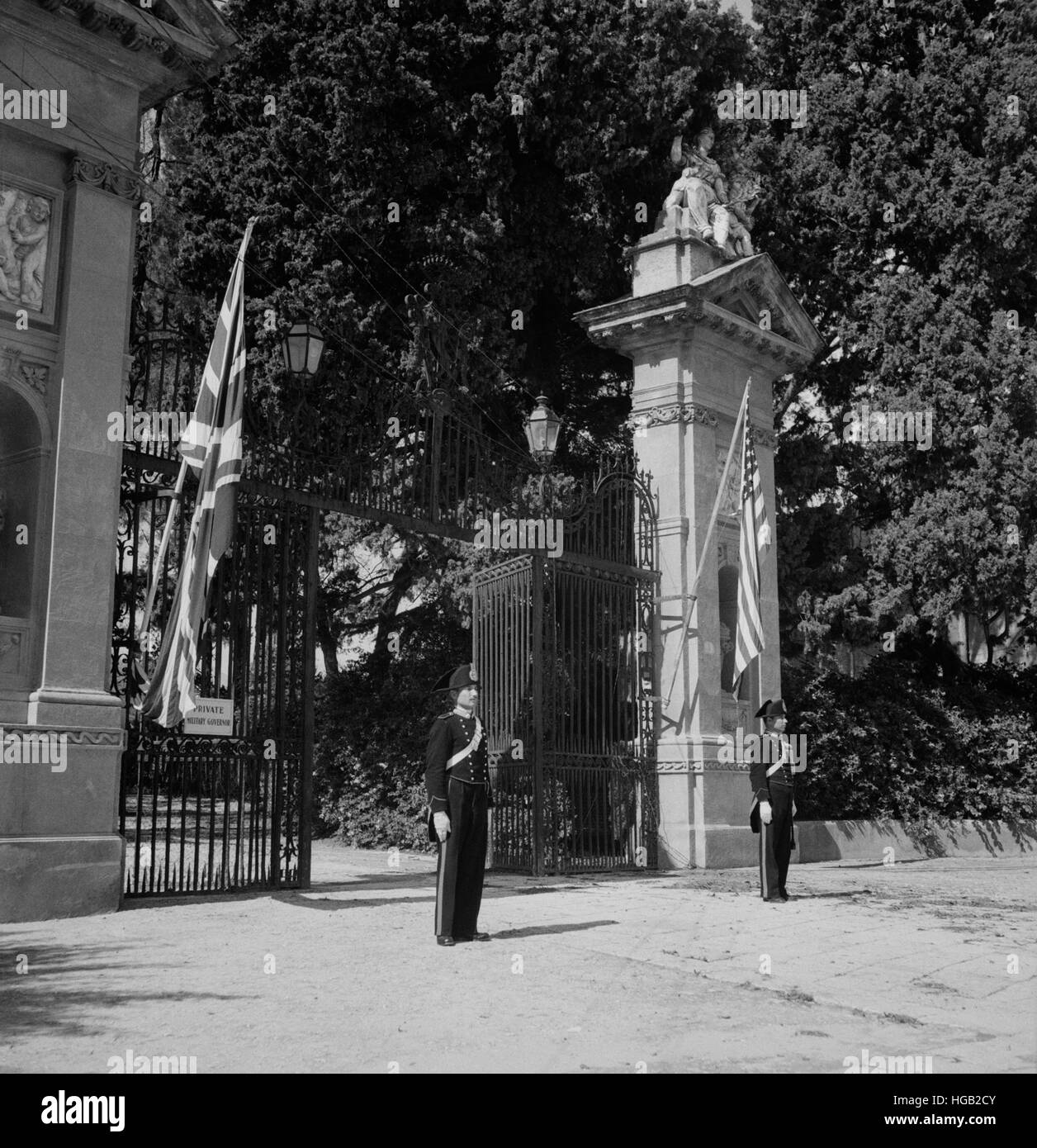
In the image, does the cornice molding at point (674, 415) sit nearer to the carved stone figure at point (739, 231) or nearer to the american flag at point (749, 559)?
the american flag at point (749, 559)

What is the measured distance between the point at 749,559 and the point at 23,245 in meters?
8.59

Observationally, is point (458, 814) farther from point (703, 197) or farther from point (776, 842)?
point (703, 197)

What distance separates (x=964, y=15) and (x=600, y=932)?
1905 cm

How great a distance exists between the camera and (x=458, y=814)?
8.73 m

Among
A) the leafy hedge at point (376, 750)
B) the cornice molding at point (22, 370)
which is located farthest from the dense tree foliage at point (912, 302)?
the cornice molding at point (22, 370)

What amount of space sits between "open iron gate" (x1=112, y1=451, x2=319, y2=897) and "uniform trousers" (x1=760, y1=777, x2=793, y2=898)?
420cm

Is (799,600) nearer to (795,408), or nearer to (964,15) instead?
(795,408)

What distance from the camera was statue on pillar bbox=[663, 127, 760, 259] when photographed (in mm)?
16828

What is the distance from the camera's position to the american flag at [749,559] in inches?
580

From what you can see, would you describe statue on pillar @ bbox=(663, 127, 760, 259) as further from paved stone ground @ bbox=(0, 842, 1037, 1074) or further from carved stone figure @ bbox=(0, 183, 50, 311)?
paved stone ground @ bbox=(0, 842, 1037, 1074)

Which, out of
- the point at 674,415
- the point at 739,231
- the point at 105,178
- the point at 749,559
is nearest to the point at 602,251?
the point at 739,231

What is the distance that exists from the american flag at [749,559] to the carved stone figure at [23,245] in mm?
8233

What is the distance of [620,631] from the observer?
1584 cm
